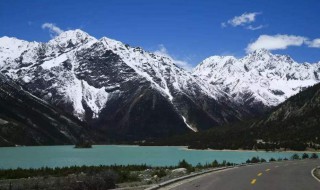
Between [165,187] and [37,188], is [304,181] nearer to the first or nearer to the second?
[165,187]

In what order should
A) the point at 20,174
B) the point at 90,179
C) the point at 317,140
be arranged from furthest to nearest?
the point at 317,140 < the point at 20,174 < the point at 90,179

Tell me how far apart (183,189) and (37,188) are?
9799mm

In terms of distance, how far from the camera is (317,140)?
644 feet

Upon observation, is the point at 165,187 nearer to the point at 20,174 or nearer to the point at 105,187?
the point at 105,187

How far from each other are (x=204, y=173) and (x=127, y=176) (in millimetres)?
6882

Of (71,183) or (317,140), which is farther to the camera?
(317,140)

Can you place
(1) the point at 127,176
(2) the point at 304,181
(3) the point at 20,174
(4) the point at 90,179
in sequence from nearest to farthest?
(4) the point at 90,179 → (2) the point at 304,181 → (1) the point at 127,176 → (3) the point at 20,174

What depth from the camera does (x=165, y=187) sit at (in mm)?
30641

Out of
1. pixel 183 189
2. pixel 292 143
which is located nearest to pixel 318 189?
pixel 183 189

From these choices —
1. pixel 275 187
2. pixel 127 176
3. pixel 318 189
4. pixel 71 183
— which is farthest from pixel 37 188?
pixel 318 189

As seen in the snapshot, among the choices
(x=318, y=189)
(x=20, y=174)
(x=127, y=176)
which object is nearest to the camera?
(x=318, y=189)

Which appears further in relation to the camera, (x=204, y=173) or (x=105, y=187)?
(x=204, y=173)

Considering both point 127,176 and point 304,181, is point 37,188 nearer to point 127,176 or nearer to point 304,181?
point 127,176

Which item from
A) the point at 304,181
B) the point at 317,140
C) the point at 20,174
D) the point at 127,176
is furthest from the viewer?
the point at 317,140
